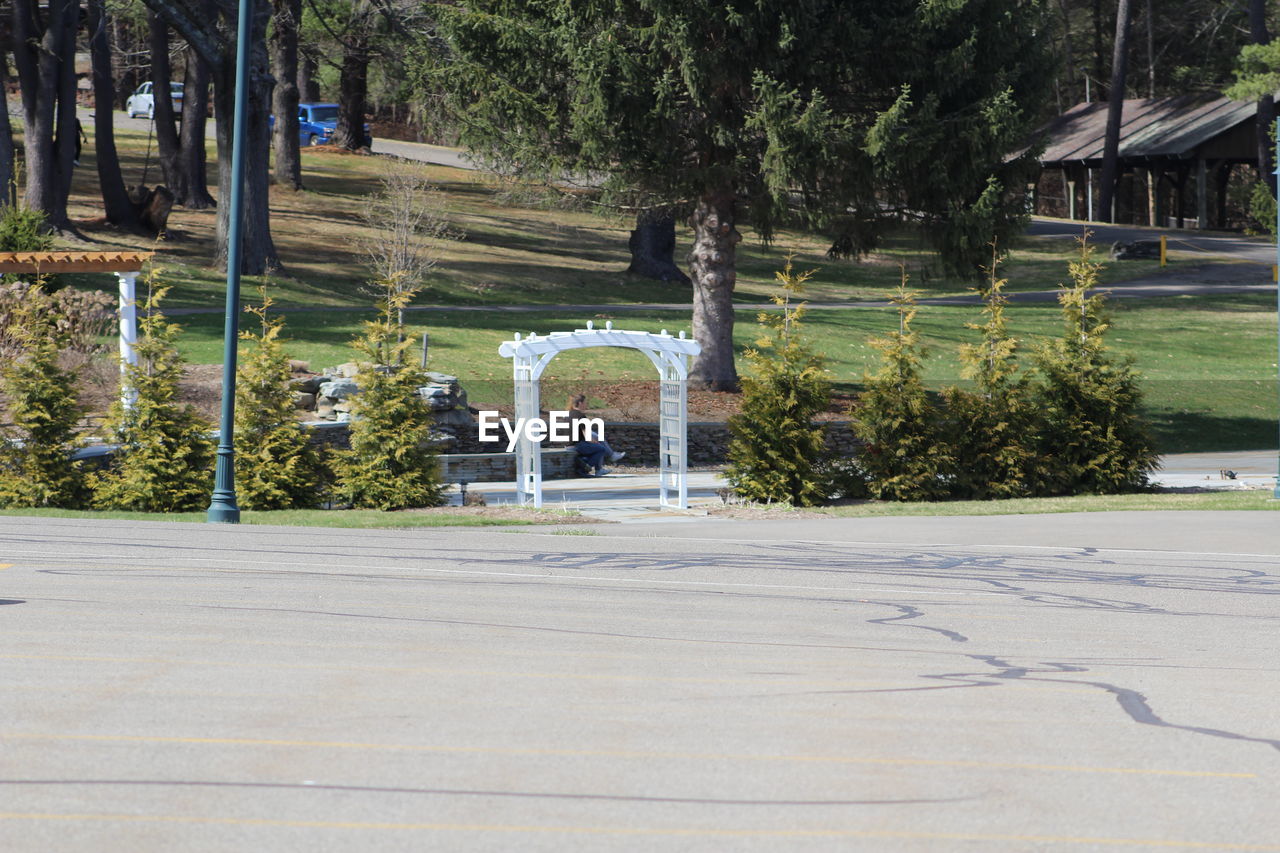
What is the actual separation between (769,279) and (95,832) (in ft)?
151

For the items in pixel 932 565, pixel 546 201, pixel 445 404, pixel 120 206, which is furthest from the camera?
pixel 120 206

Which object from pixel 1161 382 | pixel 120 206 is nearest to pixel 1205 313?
pixel 1161 382

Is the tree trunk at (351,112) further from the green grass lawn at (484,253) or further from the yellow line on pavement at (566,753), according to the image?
the yellow line on pavement at (566,753)

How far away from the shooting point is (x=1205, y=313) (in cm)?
4406

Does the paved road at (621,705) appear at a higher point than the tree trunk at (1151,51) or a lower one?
lower

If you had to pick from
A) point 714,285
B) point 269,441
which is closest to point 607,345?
point 269,441

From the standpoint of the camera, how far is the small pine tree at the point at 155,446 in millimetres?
19578

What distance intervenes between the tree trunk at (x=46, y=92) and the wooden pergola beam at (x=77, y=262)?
1708cm

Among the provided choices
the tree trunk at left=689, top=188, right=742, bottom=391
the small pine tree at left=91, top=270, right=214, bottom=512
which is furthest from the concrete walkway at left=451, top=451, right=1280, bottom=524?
the tree trunk at left=689, top=188, right=742, bottom=391

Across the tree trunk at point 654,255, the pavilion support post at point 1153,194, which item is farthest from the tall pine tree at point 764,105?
the pavilion support post at point 1153,194

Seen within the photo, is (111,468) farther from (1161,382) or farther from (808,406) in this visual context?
(1161,382)

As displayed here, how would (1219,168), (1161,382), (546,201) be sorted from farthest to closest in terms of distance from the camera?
(1219,168)
(1161,382)
(546,201)

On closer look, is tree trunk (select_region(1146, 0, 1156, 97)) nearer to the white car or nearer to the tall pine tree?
the white car

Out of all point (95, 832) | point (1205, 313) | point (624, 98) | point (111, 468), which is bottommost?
point (95, 832)
